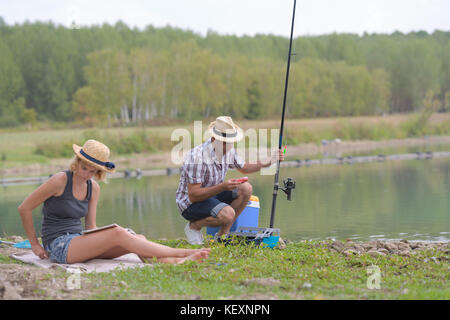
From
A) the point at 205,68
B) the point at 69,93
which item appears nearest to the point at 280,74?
the point at 205,68

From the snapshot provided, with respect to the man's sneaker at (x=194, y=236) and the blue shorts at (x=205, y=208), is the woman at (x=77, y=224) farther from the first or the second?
the man's sneaker at (x=194, y=236)

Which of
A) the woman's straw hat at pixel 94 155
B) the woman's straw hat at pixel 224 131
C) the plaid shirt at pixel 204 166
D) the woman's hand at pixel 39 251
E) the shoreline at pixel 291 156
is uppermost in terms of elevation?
the woman's straw hat at pixel 224 131

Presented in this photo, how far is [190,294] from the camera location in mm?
4078

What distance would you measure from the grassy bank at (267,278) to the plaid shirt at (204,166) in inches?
27.1

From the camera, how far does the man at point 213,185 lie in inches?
234

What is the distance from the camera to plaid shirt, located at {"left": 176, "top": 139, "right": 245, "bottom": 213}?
19.5ft

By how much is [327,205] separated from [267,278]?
7.40 meters

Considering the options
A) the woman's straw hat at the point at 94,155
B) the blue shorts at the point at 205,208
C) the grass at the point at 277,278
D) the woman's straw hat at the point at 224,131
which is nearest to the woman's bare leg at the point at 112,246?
the grass at the point at 277,278

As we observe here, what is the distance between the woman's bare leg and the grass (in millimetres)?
258

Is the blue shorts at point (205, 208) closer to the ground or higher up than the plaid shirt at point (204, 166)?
closer to the ground

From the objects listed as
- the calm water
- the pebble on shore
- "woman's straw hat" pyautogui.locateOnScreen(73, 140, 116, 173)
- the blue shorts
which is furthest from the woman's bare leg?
the calm water

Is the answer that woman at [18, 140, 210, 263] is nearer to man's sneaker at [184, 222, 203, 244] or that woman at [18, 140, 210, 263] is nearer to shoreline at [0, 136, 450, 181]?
man's sneaker at [184, 222, 203, 244]

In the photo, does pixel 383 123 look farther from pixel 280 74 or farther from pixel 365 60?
pixel 365 60

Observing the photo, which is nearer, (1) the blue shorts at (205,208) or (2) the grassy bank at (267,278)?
(2) the grassy bank at (267,278)
